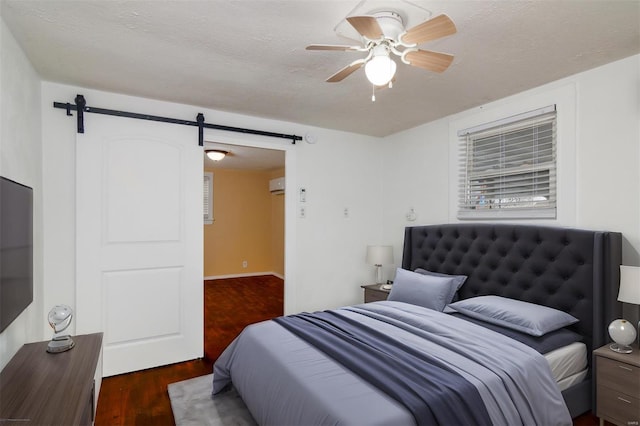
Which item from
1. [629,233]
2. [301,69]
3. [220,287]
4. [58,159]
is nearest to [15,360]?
[58,159]

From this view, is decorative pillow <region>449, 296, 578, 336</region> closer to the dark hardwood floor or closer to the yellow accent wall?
the dark hardwood floor

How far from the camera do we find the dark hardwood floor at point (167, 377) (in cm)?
226

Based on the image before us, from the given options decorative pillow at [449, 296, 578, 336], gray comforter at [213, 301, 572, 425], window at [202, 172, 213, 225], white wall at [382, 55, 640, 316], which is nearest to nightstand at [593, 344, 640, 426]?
decorative pillow at [449, 296, 578, 336]

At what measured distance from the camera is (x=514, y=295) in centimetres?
273

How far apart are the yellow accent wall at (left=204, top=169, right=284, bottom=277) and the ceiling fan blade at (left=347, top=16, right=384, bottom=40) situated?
5649mm

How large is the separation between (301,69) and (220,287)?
4.84 meters

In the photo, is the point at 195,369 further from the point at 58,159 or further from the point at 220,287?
the point at 220,287

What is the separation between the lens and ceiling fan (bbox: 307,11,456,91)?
4.91 ft

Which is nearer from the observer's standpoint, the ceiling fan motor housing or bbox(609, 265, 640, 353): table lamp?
the ceiling fan motor housing

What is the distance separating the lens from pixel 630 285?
2.03m

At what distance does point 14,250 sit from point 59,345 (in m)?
0.61

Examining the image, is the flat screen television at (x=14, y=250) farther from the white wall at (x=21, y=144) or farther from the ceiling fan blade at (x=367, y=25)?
the ceiling fan blade at (x=367, y=25)

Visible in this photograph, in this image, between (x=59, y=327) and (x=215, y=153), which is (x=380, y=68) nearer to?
(x=59, y=327)

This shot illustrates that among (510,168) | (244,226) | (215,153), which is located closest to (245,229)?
(244,226)
